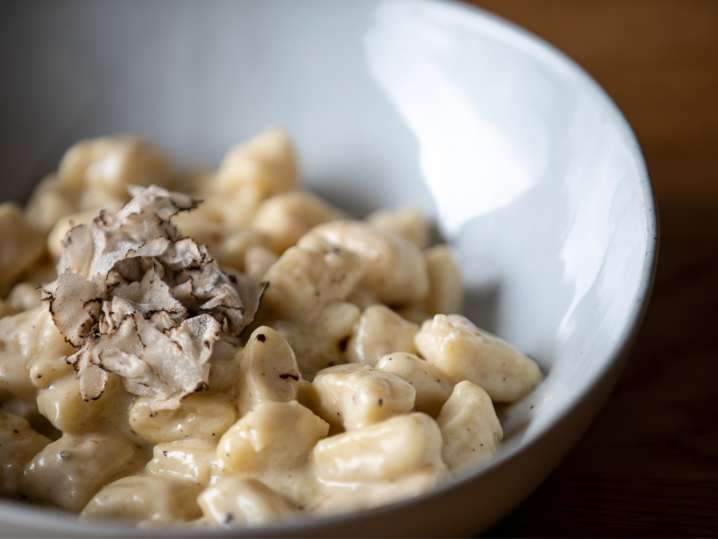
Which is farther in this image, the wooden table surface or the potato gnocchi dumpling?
the wooden table surface

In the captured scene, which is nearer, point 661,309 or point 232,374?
point 232,374

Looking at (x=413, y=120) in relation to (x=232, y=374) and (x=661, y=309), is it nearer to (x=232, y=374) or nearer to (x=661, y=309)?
(x=661, y=309)

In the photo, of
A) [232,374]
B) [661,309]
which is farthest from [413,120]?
[232,374]

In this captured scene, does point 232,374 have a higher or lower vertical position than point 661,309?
higher

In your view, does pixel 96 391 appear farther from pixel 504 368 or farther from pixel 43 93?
pixel 43 93

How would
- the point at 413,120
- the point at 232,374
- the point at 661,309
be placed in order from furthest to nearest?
the point at 413,120
the point at 661,309
the point at 232,374
